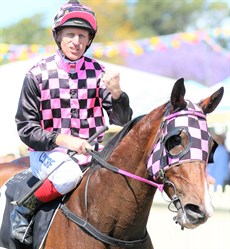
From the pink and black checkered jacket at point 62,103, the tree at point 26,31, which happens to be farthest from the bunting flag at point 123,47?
the tree at point 26,31

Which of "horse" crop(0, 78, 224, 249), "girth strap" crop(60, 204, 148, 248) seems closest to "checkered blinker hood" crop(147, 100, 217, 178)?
"horse" crop(0, 78, 224, 249)

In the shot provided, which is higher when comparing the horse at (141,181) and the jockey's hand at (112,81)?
the jockey's hand at (112,81)

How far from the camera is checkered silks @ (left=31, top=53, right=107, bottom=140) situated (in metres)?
4.68

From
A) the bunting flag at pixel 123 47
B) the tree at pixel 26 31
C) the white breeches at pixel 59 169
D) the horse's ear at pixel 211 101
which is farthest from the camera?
the tree at pixel 26 31

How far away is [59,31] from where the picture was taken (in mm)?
4770

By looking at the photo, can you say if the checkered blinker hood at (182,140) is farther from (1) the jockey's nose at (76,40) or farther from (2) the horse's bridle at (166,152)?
(1) the jockey's nose at (76,40)

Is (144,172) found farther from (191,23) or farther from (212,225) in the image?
(191,23)

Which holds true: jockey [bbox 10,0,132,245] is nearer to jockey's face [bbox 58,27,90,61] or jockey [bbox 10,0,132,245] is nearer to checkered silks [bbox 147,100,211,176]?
jockey's face [bbox 58,27,90,61]

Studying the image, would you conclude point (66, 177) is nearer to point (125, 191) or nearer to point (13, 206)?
point (125, 191)

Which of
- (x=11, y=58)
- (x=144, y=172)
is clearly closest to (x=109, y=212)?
(x=144, y=172)

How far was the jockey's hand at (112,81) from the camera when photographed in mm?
4453

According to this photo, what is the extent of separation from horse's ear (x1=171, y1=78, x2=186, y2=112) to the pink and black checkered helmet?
1092mm

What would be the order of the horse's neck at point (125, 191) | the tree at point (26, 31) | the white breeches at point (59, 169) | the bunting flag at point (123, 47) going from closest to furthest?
the horse's neck at point (125, 191) → the white breeches at point (59, 169) → the bunting flag at point (123, 47) → the tree at point (26, 31)

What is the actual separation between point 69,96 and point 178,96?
1068 millimetres
